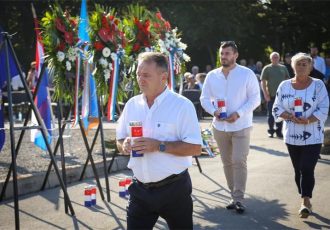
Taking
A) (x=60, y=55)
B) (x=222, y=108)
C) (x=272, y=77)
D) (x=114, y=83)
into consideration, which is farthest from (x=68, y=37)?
(x=272, y=77)

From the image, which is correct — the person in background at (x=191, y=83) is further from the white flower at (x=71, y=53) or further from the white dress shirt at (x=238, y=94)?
the white flower at (x=71, y=53)

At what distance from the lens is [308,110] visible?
23.6 ft

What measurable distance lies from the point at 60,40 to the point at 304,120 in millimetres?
3510

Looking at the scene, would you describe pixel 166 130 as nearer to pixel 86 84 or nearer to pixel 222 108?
pixel 222 108

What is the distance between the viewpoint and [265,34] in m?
35.9

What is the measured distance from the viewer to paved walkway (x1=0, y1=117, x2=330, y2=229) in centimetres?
688

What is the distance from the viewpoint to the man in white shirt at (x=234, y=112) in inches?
292

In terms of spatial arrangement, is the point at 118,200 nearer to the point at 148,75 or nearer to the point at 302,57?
the point at 302,57

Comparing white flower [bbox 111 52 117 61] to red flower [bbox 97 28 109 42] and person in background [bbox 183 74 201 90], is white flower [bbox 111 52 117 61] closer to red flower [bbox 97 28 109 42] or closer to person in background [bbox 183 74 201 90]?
red flower [bbox 97 28 109 42]

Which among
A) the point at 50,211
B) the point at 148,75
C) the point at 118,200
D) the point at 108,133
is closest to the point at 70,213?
the point at 50,211

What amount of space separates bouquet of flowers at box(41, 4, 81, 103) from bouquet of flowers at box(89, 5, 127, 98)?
353 millimetres

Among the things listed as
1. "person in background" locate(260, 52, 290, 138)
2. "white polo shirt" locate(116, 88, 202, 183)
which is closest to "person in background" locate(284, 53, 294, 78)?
"person in background" locate(260, 52, 290, 138)

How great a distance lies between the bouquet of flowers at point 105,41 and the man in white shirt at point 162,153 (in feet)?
12.5

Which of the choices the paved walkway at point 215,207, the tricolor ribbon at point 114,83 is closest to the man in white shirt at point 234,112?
the paved walkway at point 215,207
